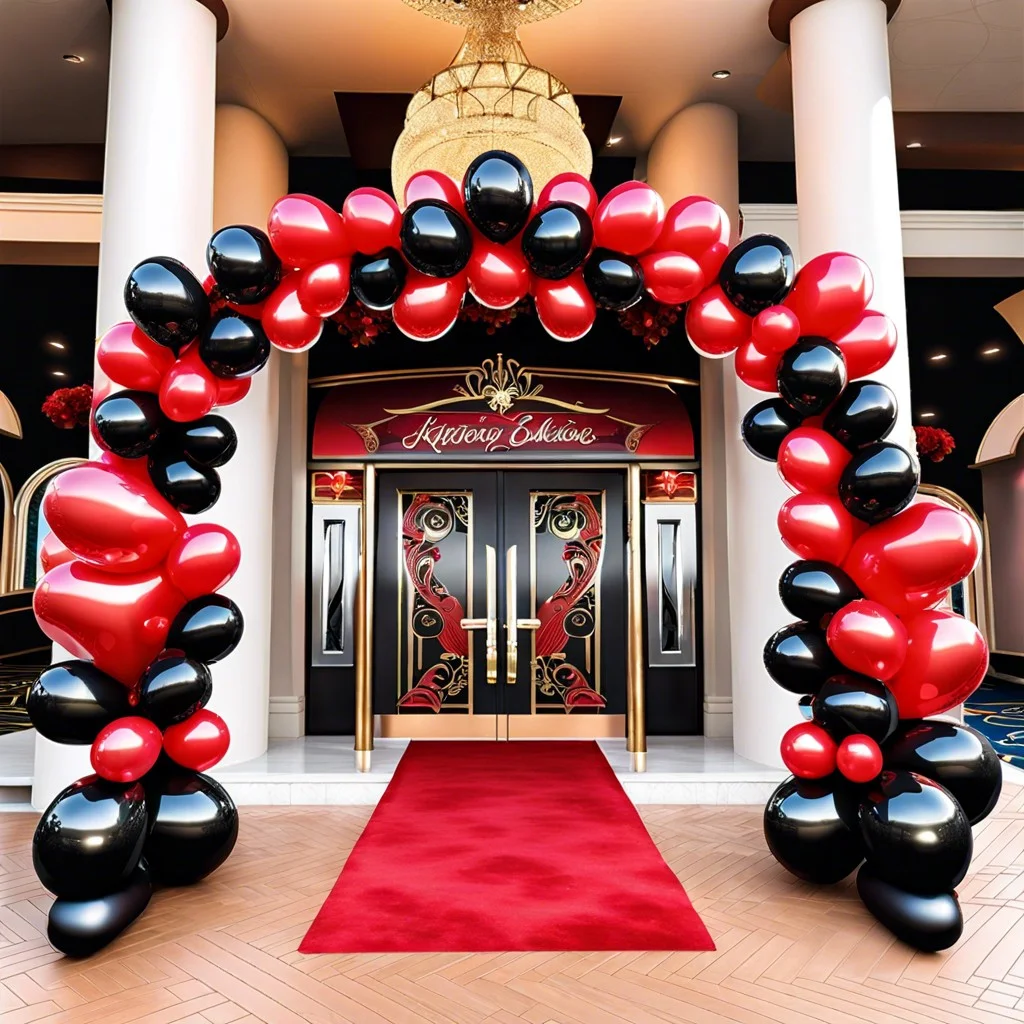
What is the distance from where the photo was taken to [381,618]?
7.05 meters

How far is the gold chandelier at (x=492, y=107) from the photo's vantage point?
14.7 feet

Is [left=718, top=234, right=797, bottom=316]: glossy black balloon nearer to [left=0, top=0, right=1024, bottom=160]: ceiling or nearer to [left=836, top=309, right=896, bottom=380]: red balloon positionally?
[left=836, top=309, right=896, bottom=380]: red balloon

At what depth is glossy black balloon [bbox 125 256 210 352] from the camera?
3.43 meters

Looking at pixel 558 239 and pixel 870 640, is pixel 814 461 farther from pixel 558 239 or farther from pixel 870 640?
pixel 558 239

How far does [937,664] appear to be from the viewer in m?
3.38

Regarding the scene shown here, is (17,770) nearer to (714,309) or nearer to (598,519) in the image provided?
(598,519)

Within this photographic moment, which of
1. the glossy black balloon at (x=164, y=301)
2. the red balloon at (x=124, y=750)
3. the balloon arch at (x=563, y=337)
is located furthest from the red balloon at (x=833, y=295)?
the red balloon at (x=124, y=750)

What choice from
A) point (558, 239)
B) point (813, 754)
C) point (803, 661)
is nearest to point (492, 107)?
point (558, 239)

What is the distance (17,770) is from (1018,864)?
5932 millimetres

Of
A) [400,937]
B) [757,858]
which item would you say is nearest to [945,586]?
[757,858]

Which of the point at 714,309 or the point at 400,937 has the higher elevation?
the point at 714,309

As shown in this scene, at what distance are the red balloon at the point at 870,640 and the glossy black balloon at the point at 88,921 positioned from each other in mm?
3027

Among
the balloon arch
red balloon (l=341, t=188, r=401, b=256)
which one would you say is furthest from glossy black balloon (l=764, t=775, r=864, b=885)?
red balloon (l=341, t=188, r=401, b=256)

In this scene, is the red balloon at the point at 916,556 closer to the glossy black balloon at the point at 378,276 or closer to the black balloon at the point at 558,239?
the black balloon at the point at 558,239
